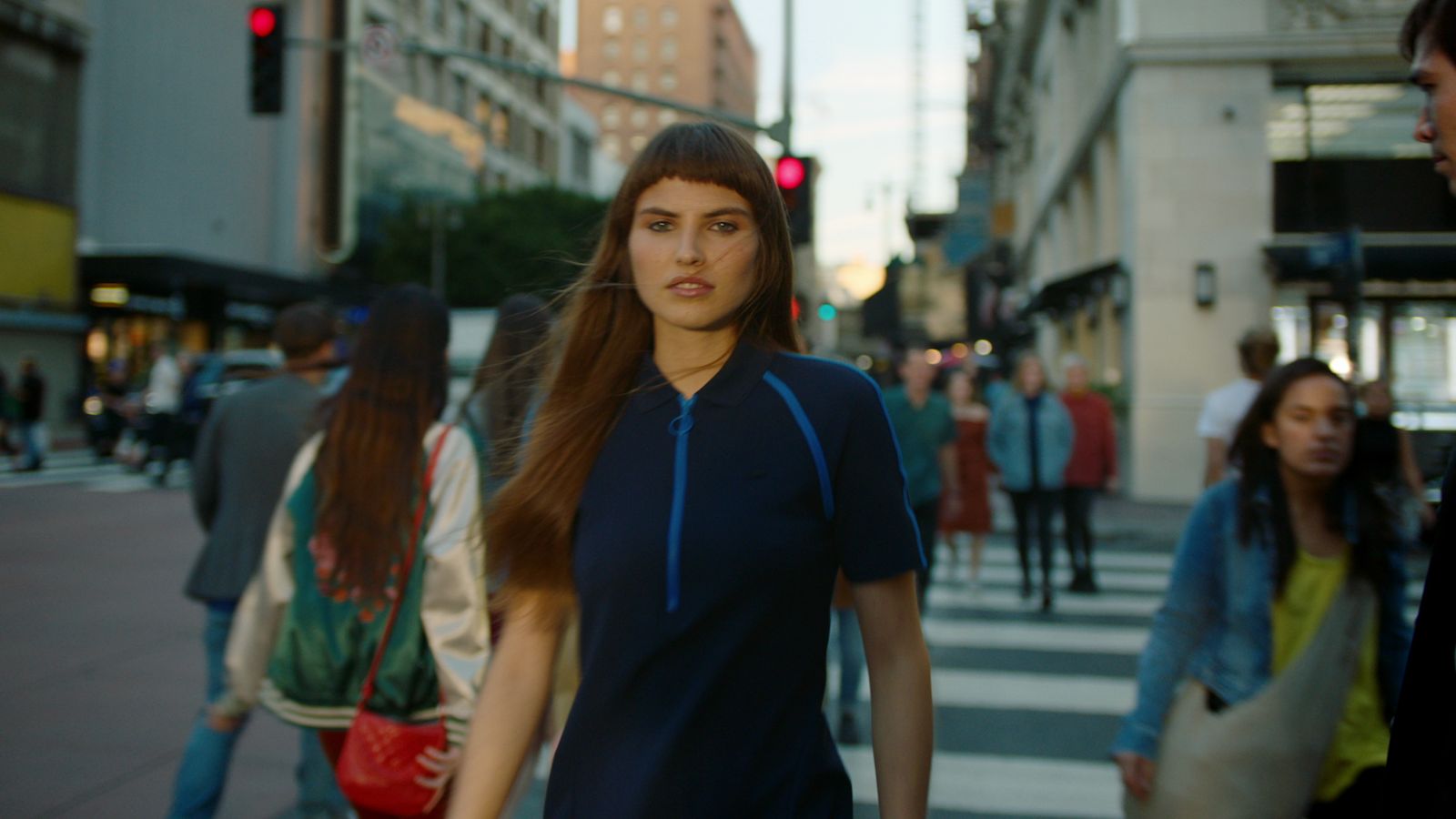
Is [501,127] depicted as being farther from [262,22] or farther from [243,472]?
[243,472]

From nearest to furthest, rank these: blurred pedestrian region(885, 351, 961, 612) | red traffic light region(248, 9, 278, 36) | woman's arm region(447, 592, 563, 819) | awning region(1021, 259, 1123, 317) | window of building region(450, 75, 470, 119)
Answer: woman's arm region(447, 592, 563, 819), blurred pedestrian region(885, 351, 961, 612), red traffic light region(248, 9, 278, 36), awning region(1021, 259, 1123, 317), window of building region(450, 75, 470, 119)

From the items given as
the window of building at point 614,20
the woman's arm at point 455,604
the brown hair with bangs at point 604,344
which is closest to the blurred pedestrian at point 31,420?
the woman's arm at point 455,604

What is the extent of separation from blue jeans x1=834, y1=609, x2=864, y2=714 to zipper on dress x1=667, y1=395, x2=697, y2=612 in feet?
13.6

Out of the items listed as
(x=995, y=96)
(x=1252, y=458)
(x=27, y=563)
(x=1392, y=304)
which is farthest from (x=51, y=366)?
(x=995, y=96)

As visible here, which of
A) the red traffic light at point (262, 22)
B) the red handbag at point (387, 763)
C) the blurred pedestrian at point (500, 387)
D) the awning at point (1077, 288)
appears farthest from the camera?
the awning at point (1077, 288)

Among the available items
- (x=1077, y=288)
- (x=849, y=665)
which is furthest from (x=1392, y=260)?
(x=849, y=665)

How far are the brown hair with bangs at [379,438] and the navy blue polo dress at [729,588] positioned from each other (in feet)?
5.00

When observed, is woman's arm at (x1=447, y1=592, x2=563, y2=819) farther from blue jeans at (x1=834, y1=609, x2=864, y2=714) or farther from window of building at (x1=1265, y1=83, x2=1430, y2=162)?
window of building at (x1=1265, y1=83, x2=1430, y2=162)

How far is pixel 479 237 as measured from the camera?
44344 mm

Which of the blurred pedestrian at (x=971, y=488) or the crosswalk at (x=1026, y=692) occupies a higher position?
the blurred pedestrian at (x=971, y=488)

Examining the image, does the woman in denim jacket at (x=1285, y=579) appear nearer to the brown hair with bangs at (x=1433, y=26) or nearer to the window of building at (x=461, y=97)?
the brown hair with bangs at (x=1433, y=26)

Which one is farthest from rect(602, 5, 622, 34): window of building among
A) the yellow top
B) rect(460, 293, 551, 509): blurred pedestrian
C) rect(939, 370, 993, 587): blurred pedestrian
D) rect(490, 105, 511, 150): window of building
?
the yellow top

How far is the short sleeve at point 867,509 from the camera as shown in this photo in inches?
68.1

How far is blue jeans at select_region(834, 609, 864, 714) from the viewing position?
579 cm
